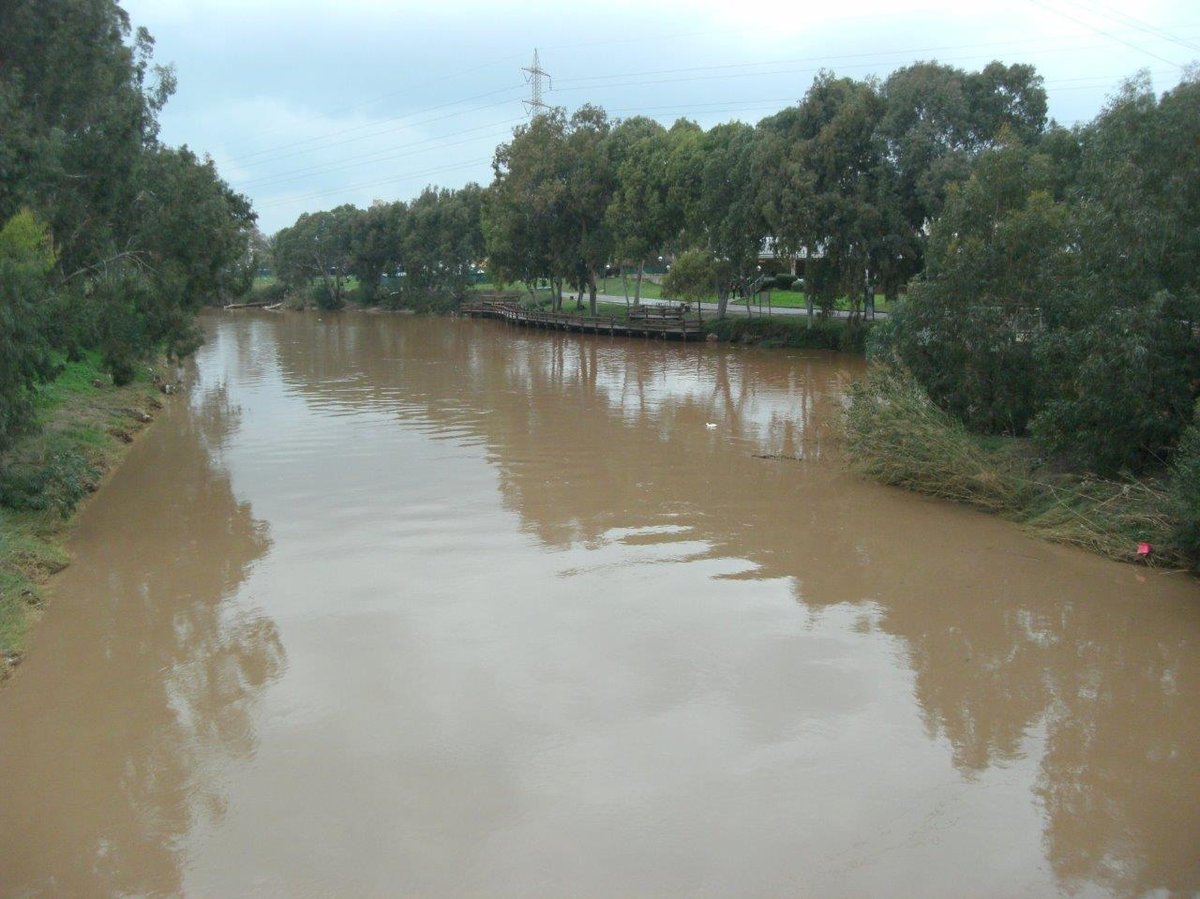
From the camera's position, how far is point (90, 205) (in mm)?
16906

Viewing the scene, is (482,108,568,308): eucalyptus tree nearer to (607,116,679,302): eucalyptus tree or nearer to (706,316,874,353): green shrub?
(607,116,679,302): eucalyptus tree

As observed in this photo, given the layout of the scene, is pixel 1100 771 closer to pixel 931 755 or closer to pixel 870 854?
pixel 931 755

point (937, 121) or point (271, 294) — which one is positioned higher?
point (937, 121)

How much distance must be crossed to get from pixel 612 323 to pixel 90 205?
104ft

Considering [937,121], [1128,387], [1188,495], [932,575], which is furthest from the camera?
[937,121]

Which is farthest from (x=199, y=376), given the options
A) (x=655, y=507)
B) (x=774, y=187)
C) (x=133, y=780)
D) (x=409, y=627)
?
(x=133, y=780)

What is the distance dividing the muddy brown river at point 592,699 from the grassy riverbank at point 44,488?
0.36m

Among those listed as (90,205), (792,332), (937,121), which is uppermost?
(937,121)

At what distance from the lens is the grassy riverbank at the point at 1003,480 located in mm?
11828

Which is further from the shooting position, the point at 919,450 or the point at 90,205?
the point at 90,205

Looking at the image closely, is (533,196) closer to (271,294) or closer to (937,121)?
(937,121)

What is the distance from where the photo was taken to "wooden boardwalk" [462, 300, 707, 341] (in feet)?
142

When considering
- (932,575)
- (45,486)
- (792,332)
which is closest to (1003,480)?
(932,575)

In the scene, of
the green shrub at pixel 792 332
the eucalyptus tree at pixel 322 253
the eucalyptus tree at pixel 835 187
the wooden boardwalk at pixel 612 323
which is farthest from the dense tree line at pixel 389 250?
the eucalyptus tree at pixel 835 187
